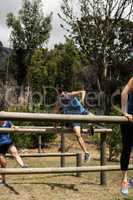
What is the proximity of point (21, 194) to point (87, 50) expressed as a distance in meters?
24.7

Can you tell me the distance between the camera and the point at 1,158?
9445 millimetres

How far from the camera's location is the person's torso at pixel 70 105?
1032cm

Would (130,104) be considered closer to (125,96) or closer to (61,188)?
(125,96)

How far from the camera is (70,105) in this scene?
10383 mm

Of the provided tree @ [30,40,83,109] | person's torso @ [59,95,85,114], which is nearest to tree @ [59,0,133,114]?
tree @ [30,40,83,109]

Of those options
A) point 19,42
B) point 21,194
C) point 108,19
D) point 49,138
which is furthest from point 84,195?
point 19,42

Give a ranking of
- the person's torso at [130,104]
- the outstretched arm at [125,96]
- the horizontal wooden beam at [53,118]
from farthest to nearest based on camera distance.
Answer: the person's torso at [130,104] < the outstretched arm at [125,96] < the horizontal wooden beam at [53,118]

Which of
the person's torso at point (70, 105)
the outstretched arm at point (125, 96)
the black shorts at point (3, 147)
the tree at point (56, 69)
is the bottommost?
the black shorts at point (3, 147)

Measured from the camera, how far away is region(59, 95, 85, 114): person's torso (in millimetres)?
10320

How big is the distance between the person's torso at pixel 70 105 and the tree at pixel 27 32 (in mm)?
29516

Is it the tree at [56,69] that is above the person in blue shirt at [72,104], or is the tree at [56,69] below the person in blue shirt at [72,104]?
above

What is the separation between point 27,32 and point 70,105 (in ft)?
101

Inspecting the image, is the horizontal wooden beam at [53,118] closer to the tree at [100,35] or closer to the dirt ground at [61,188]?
the dirt ground at [61,188]

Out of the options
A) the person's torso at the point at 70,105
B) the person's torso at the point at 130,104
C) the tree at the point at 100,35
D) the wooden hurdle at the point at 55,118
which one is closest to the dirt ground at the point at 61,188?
the person's torso at the point at 70,105
